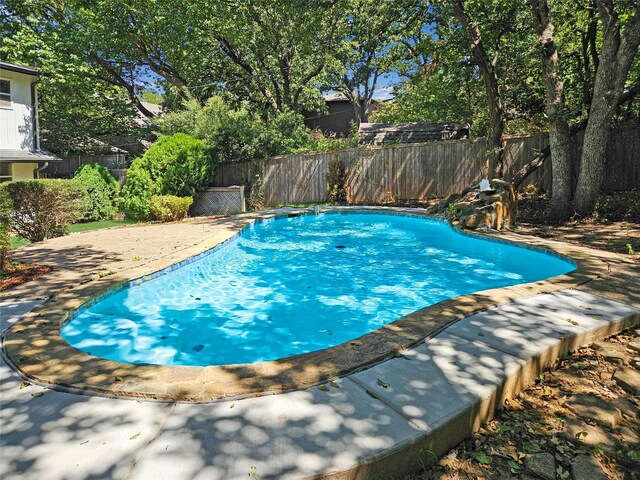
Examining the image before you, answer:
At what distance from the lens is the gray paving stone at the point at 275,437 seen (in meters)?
1.70

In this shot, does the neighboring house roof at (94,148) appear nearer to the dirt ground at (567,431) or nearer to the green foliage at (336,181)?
the green foliage at (336,181)

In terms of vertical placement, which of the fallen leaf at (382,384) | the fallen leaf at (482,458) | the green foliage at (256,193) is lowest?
the fallen leaf at (482,458)

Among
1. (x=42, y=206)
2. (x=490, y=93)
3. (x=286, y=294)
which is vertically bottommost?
(x=286, y=294)

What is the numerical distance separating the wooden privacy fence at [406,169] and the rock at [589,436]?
10.3m

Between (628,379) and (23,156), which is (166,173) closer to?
(23,156)

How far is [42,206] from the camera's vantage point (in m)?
8.47

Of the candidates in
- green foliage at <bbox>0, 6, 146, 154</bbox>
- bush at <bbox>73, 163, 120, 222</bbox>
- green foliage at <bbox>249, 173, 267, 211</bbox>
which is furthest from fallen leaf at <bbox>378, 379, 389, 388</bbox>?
green foliage at <bbox>0, 6, 146, 154</bbox>

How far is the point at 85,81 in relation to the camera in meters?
17.8

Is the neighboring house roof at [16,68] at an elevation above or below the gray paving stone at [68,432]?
above

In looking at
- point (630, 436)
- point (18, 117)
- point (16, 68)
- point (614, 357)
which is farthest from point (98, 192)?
point (630, 436)

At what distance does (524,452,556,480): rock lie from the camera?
5.90 feet

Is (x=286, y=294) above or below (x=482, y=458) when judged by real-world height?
below

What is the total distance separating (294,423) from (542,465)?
122 centimetres

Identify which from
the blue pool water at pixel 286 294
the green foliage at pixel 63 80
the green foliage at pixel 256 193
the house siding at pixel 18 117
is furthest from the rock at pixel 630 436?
the green foliage at pixel 63 80
